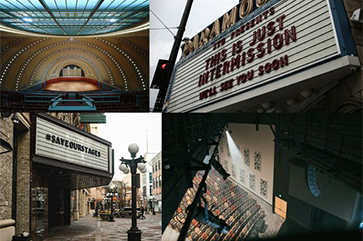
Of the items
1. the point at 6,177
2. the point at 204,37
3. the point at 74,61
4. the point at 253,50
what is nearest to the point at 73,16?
the point at 74,61

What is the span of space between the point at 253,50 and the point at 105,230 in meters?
3.36

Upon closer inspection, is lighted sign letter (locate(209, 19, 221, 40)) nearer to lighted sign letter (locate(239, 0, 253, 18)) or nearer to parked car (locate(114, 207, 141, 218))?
lighted sign letter (locate(239, 0, 253, 18))

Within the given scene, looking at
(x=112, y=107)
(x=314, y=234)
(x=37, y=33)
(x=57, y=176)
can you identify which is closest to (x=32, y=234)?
(x=57, y=176)

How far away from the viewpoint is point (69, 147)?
354cm

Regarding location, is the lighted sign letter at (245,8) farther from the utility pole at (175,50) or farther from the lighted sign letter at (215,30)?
the utility pole at (175,50)

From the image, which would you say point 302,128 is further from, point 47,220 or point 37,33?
point 37,33

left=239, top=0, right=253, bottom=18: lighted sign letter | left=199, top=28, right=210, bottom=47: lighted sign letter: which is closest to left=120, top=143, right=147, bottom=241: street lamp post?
left=239, top=0, right=253, bottom=18: lighted sign letter

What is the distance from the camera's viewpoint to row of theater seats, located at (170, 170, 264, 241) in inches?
139

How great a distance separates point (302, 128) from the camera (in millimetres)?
3525

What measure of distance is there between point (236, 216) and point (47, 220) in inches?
63.4

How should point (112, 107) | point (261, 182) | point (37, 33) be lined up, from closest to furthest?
1. point (261, 182)
2. point (112, 107)
3. point (37, 33)

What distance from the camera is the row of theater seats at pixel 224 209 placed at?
3.53 metres

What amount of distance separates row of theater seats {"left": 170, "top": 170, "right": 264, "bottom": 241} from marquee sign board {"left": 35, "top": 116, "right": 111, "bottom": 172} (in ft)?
2.58

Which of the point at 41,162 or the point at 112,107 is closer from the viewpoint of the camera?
the point at 41,162
